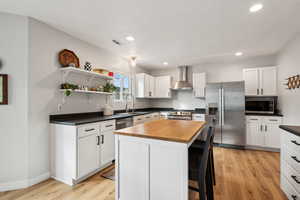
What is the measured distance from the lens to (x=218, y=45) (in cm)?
318

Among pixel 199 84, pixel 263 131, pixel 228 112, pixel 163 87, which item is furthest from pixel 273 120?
Result: pixel 163 87

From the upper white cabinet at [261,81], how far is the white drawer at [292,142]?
2.38 metres

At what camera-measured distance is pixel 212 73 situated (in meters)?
Answer: 4.68

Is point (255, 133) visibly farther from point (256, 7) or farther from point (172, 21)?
point (172, 21)

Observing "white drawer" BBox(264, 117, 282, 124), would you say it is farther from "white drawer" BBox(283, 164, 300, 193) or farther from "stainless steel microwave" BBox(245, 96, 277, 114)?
"white drawer" BBox(283, 164, 300, 193)

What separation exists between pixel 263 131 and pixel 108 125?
3.91 meters

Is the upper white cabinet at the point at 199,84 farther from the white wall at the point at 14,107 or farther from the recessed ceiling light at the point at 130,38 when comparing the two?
the white wall at the point at 14,107

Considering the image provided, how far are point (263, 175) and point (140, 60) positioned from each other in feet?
13.2

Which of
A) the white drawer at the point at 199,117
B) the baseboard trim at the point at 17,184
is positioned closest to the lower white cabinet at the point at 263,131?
the white drawer at the point at 199,117

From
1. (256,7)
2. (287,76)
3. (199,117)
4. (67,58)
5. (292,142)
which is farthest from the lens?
(199,117)

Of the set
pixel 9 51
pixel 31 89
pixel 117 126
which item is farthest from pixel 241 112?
pixel 9 51

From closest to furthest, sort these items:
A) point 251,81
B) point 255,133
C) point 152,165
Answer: point 152,165 < point 255,133 < point 251,81

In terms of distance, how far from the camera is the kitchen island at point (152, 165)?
1326 mm

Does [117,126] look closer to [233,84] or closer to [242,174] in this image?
[242,174]
